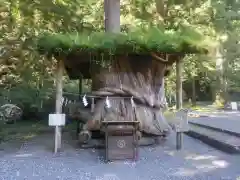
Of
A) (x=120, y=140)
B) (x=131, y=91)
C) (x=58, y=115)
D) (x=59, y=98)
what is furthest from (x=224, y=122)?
(x=58, y=115)

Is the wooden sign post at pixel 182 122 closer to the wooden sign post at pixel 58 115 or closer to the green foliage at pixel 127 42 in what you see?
the green foliage at pixel 127 42

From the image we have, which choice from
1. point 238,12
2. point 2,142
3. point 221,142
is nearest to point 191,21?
point 238,12

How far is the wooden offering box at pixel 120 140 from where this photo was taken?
22.5 ft

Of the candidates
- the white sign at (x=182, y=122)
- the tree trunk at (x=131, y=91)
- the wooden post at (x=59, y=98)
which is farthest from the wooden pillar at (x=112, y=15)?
the white sign at (x=182, y=122)

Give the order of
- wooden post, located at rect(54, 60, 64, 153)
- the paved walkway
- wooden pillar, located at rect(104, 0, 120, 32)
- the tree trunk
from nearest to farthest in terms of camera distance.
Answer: wooden post, located at rect(54, 60, 64, 153) → the tree trunk → wooden pillar, located at rect(104, 0, 120, 32) → the paved walkway

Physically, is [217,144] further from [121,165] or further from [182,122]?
[121,165]

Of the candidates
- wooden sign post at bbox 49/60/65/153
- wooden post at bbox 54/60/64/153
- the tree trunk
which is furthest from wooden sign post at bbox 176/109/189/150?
wooden post at bbox 54/60/64/153

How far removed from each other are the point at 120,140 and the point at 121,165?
0.61 m

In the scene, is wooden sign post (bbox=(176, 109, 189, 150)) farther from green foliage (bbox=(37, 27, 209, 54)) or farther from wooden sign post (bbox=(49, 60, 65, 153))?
wooden sign post (bbox=(49, 60, 65, 153))

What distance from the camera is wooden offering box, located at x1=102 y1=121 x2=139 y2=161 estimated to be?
686 cm

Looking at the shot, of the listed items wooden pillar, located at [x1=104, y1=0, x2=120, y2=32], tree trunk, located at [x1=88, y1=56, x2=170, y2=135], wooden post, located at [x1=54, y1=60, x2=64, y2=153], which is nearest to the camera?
wooden post, located at [x1=54, y1=60, x2=64, y2=153]

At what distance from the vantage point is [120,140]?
6.93 meters

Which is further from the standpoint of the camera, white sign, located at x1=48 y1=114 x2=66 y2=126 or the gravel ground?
white sign, located at x1=48 y1=114 x2=66 y2=126

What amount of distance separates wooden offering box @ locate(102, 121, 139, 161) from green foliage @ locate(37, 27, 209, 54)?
1637 mm
